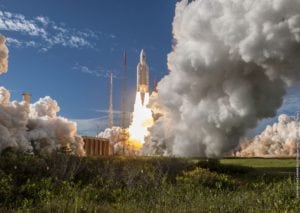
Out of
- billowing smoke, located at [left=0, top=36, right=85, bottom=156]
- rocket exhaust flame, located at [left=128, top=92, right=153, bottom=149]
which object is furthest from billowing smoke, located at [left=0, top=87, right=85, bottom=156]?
rocket exhaust flame, located at [left=128, top=92, right=153, bottom=149]

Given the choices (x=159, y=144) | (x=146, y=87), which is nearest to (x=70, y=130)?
(x=159, y=144)

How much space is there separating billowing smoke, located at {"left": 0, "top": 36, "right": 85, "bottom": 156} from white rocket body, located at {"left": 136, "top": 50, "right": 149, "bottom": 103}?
11381mm

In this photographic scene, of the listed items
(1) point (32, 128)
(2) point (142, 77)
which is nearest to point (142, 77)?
(2) point (142, 77)

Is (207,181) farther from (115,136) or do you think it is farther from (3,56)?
(115,136)

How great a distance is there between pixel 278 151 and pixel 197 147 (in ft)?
89.7

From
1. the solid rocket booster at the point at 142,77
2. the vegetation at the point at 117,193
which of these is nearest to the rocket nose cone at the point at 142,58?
the solid rocket booster at the point at 142,77

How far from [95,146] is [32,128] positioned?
417 inches

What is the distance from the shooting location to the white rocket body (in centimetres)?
5819

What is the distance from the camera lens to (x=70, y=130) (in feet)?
155

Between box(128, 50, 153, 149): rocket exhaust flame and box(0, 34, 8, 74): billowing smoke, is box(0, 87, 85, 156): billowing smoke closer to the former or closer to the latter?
box(0, 34, 8, 74): billowing smoke

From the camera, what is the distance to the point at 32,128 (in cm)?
4525

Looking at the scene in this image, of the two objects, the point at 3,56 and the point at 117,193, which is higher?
the point at 3,56

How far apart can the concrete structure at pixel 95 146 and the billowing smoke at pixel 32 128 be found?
15.1ft

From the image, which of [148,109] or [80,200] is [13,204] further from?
[148,109]
